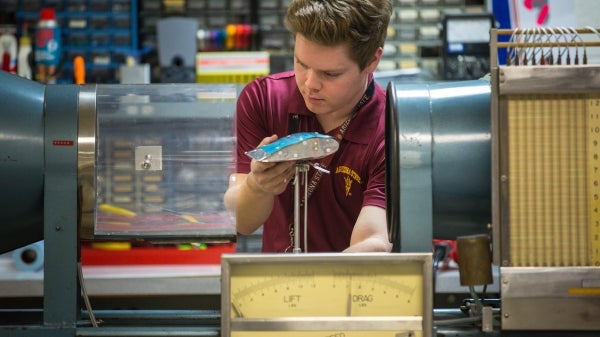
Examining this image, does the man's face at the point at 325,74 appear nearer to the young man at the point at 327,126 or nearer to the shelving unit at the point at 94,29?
the young man at the point at 327,126

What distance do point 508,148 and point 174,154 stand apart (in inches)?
26.8

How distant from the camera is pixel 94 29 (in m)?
5.03

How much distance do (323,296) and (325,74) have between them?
1.74 feet

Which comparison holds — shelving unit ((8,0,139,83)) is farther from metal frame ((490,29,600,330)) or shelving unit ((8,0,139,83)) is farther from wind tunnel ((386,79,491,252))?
metal frame ((490,29,600,330))

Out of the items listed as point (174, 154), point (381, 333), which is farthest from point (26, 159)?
point (381, 333)

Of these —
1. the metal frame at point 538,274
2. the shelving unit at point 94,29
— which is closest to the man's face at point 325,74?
the metal frame at point 538,274

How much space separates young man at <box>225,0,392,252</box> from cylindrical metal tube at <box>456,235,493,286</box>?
27 cm

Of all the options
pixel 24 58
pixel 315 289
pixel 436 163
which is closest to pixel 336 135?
pixel 436 163

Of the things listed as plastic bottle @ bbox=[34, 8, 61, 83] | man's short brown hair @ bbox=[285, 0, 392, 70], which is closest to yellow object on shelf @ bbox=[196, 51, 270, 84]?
plastic bottle @ bbox=[34, 8, 61, 83]

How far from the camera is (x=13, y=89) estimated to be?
5.70ft

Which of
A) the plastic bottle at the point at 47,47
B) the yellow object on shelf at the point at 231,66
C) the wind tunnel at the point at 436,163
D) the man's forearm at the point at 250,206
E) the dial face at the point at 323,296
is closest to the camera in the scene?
the dial face at the point at 323,296

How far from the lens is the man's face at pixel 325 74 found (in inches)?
66.3

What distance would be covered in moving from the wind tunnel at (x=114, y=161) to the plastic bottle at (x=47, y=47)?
3061 mm

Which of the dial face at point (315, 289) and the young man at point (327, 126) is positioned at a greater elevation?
the young man at point (327, 126)
